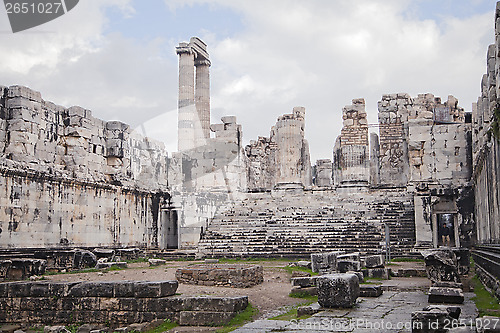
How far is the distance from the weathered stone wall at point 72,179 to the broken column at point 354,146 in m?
9.88

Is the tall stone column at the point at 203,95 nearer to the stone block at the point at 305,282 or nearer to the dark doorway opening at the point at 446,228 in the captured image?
the dark doorway opening at the point at 446,228

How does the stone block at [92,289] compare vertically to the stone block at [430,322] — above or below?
below

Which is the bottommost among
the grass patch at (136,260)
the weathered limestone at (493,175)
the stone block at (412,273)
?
the grass patch at (136,260)

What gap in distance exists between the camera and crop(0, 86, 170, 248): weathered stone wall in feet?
49.1

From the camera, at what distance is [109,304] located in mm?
8305

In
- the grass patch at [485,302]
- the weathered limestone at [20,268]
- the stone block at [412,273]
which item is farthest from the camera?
the stone block at [412,273]

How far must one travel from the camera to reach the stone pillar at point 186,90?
31797 millimetres

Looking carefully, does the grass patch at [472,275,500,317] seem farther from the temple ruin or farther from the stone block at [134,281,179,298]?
the stone block at [134,281,179,298]

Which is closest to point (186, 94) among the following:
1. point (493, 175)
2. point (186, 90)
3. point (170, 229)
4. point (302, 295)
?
point (186, 90)

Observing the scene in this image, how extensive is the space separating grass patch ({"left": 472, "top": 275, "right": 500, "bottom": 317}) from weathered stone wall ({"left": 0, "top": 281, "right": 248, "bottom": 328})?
3449mm

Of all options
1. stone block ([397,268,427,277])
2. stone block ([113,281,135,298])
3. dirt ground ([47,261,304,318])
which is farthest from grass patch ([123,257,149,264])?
stone block ([397,268,427,277])

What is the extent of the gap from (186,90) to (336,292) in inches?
1034

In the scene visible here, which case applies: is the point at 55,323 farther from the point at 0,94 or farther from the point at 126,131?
the point at 126,131

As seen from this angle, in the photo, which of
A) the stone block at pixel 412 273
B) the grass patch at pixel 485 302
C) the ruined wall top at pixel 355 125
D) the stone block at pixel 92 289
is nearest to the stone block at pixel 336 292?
the grass patch at pixel 485 302
